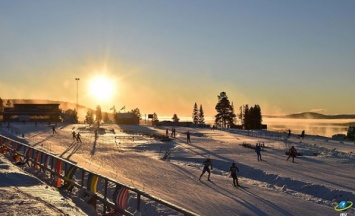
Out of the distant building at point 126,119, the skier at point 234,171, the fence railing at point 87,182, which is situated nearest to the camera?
the fence railing at point 87,182

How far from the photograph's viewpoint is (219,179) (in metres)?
26.9

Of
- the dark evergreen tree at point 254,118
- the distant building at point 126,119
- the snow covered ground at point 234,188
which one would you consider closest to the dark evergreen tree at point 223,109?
the dark evergreen tree at point 254,118

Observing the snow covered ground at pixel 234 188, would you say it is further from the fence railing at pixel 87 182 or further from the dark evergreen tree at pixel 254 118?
the dark evergreen tree at pixel 254 118

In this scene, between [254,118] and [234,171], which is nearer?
[234,171]

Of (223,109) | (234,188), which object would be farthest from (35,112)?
(234,188)

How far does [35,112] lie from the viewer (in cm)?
12344

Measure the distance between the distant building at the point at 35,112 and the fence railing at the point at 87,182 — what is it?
101282mm

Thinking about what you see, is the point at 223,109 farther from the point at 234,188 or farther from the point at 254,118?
the point at 234,188

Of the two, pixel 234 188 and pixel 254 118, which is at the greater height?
pixel 254 118

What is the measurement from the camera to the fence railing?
11.1m

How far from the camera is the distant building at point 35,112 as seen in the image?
120875 mm

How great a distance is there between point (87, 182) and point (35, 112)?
117 m

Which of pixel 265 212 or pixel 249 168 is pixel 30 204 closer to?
pixel 265 212

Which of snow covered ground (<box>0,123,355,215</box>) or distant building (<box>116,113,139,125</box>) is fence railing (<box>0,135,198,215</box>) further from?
distant building (<box>116,113,139,125</box>)
